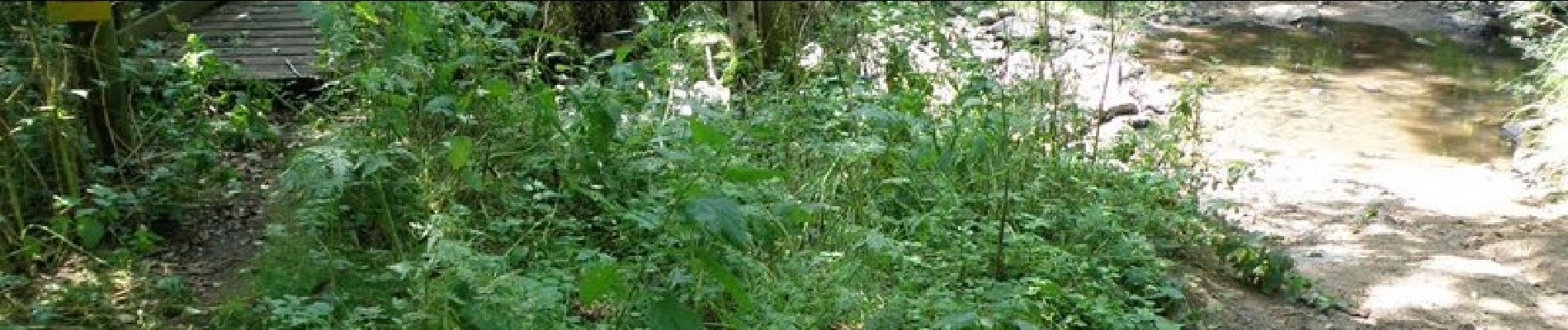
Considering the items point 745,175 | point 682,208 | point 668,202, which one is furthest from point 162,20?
point 682,208

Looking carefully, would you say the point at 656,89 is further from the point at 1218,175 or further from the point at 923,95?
the point at 1218,175

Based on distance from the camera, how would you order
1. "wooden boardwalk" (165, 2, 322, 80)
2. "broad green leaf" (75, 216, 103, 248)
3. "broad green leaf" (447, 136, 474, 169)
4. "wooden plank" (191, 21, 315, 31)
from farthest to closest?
"wooden plank" (191, 21, 315, 31)
"wooden boardwalk" (165, 2, 322, 80)
"broad green leaf" (75, 216, 103, 248)
"broad green leaf" (447, 136, 474, 169)

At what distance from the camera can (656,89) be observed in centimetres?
568

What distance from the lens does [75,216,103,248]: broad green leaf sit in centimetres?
448

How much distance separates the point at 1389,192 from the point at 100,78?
653cm

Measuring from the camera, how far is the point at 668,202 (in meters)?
3.87

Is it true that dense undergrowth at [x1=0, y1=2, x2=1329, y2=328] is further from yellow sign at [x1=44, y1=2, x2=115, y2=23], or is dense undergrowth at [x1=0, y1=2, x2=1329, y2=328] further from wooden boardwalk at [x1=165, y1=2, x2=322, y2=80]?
wooden boardwalk at [x1=165, y1=2, x2=322, y2=80]

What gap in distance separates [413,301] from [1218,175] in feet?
17.2

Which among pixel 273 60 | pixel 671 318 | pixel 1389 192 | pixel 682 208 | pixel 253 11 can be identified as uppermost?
pixel 253 11

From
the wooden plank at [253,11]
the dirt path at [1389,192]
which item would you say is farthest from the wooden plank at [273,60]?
the dirt path at [1389,192]

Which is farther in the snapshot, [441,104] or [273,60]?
[273,60]

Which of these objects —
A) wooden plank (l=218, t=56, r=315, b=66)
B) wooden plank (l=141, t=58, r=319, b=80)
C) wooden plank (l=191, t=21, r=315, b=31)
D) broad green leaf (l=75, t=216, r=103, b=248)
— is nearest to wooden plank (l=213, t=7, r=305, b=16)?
wooden plank (l=191, t=21, r=315, b=31)

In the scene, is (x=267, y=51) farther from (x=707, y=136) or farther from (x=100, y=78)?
(x=707, y=136)

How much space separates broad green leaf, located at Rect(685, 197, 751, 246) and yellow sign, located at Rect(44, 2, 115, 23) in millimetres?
2730
